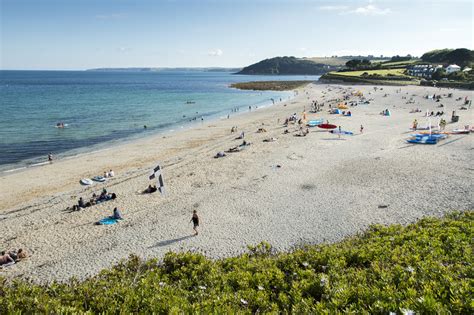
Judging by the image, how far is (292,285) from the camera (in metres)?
7.48

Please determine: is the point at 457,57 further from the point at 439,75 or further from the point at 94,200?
the point at 94,200

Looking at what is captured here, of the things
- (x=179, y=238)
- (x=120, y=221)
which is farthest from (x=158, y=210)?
(x=179, y=238)

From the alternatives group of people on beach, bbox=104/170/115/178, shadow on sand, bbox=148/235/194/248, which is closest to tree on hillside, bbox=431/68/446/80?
group of people on beach, bbox=104/170/115/178

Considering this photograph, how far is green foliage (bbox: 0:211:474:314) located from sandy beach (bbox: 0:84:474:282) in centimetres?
461

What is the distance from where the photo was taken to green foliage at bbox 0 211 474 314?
19.8ft

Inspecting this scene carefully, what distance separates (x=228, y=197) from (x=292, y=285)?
12876 millimetres

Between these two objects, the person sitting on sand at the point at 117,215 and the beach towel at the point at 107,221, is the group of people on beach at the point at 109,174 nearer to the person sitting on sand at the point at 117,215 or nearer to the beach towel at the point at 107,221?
the beach towel at the point at 107,221

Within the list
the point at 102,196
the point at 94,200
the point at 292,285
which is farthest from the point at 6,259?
the point at 292,285

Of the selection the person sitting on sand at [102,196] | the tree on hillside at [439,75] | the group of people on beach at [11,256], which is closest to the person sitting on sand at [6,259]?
the group of people on beach at [11,256]

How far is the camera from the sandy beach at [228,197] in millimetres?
14969

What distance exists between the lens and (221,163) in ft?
91.3

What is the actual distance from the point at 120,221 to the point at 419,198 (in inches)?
663

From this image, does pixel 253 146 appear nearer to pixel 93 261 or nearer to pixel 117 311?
pixel 93 261

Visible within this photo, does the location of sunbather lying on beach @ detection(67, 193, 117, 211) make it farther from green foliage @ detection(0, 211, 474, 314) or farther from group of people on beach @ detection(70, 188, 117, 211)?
green foliage @ detection(0, 211, 474, 314)
